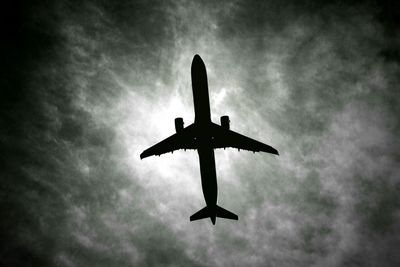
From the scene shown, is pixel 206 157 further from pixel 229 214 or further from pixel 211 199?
pixel 229 214

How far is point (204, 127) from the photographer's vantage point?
4269 centimetres

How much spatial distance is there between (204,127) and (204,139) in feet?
7.42

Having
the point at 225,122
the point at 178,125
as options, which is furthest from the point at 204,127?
the point at 178,125

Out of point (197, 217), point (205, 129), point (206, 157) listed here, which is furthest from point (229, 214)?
point (205, 129)

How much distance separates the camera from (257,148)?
4678 centimetres

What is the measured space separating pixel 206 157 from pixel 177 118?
22.1 ft

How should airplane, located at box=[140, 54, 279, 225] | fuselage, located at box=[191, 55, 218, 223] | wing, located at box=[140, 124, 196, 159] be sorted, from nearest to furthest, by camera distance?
fuselage, located at box=[191, 55, 218, 223] < airplane, located at box=[140, 54, 279, 225] < wing, located at box=[140, 124, 196, 159]

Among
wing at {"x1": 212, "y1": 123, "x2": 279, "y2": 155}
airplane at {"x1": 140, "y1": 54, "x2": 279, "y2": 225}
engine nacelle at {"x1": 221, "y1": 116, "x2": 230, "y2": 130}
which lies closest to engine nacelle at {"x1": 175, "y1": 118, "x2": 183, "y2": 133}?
airplane at {"x1": 140, "y1": 54, "x2": 279, "y2": 225}

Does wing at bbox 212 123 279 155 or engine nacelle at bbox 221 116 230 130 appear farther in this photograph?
wing at bbox 212 123 279 155

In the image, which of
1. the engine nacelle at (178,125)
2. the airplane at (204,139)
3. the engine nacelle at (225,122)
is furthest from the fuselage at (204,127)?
the engine nacelle at (178,125)

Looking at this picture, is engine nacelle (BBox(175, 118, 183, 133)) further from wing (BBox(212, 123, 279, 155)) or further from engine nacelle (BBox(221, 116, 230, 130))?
engine nacelle (BBox(221, 116, 230, 130))

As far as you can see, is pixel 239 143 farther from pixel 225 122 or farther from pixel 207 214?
pixel 207 214

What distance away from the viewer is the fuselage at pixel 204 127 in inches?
1629

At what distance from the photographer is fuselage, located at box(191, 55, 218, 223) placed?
136 feet
